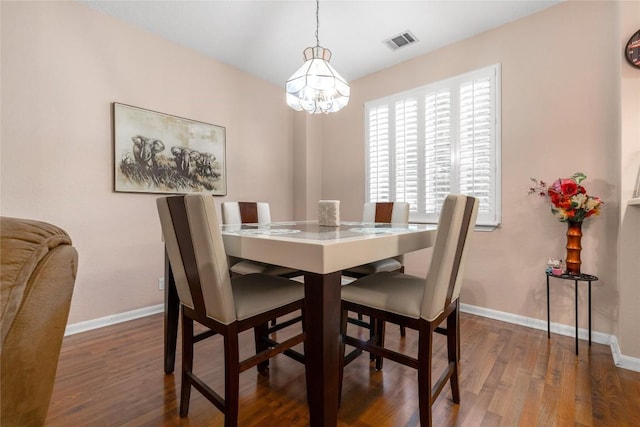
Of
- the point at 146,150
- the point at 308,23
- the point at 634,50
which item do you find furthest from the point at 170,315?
the point at 634,50

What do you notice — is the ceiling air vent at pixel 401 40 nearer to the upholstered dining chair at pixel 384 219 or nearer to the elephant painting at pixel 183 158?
the upholstered dining chair at pixel 384 219

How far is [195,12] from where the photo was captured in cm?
250

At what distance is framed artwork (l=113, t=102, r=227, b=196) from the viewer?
8.55ft

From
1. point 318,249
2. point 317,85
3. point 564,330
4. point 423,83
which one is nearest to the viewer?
point 318,249

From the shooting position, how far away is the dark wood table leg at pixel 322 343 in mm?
1070

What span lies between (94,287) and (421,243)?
2.61 metres

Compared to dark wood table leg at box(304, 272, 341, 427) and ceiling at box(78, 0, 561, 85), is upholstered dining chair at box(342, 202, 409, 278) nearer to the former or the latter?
dark wood table leg at box(304, 272, 341, 427)

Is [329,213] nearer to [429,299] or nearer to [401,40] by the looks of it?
[429,299]

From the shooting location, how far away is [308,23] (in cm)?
264

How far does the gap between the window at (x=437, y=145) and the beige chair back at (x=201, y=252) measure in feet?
7.95

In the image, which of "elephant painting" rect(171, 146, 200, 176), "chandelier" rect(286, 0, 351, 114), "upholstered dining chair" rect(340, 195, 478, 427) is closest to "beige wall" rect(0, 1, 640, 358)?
"elephant painting" rect(171, 146, 200, 176)

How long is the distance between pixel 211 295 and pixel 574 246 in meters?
2.45

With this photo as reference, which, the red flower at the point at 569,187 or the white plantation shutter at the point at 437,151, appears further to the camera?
the white plantation shutter at the point at 437,151

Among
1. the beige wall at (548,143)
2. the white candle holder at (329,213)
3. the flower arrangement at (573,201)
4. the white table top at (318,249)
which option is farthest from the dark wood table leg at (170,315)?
the flower arrangement at (573,201)
